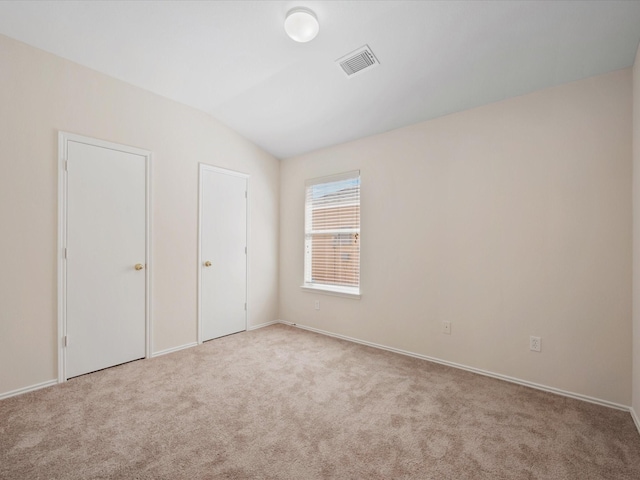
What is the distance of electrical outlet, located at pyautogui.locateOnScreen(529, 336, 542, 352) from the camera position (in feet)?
8.05

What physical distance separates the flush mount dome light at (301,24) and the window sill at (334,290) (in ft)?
8.61

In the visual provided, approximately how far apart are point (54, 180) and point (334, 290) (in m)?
2.99

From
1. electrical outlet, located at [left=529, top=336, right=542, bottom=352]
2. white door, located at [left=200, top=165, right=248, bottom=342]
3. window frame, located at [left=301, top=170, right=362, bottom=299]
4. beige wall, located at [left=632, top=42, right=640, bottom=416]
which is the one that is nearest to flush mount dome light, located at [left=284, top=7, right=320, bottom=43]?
window frame, located at [left=301, top=170, right=362, bottom=299]

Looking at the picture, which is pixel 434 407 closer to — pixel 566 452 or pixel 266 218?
pixel 566 452

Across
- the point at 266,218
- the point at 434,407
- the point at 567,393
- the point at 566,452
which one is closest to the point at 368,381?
the point at 434,407

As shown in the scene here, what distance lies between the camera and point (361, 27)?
2.11 m

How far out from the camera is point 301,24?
6.70 feet

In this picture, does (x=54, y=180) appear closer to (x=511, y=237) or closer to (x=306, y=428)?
(x=306, y=428)

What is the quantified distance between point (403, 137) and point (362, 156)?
53 cm

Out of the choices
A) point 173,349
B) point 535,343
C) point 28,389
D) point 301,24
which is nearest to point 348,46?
point 301,24

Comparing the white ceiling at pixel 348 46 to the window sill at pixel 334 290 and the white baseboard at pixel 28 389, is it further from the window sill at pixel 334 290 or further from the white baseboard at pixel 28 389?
the white baseboard at pixel 28 389

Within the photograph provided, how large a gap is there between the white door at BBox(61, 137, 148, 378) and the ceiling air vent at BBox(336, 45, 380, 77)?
2186mm

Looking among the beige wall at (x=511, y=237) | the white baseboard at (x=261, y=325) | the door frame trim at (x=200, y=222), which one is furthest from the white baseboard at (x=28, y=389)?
the beige wall at (x=511, y=237)

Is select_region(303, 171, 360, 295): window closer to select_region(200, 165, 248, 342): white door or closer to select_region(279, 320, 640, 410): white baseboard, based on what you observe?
select_region(279, 320, 640, 410): white baseboard
